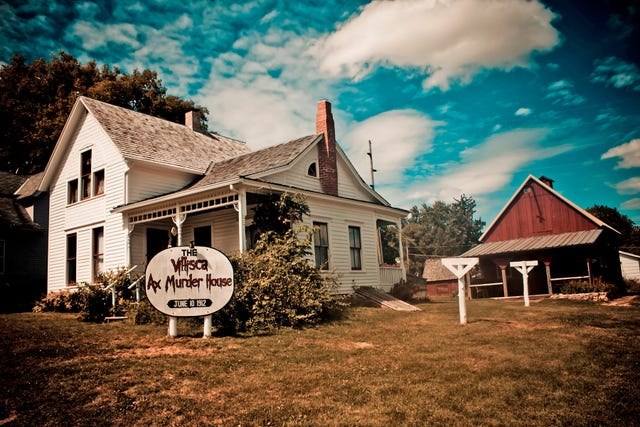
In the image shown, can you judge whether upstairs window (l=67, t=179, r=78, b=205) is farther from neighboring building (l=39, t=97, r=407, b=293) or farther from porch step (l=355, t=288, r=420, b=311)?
porch step (l=355, t=288, r=420, b=311)

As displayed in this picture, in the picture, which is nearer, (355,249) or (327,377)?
(327,377)

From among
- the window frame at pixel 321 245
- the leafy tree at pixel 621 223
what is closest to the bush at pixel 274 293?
the window frame at pixel 321 245

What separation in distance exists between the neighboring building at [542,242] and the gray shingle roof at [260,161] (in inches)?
509

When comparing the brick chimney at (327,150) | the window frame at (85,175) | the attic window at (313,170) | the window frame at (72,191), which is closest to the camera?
the attic window at (313,170)

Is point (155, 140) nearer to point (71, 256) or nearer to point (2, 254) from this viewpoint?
point (71, 256)

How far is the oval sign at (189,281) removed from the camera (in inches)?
348

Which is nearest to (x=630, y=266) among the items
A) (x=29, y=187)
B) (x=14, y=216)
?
(x=29, y=187)

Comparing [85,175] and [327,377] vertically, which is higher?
[85,175]

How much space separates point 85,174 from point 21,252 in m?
5.80

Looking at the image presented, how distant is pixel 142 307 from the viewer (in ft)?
39.0

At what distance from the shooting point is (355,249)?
62.4ft

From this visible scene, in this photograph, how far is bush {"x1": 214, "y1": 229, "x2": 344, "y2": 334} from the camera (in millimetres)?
10414

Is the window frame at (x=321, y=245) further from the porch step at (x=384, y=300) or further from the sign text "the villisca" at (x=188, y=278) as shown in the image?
the sign text "the villisca" at (x=188, y=278)

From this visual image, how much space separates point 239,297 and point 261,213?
443 centimetres
